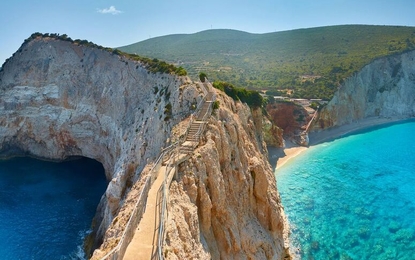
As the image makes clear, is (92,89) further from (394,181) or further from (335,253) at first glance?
(394,181)

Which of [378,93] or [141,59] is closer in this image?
[141,59]

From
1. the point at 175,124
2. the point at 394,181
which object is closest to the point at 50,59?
the point at 175,124

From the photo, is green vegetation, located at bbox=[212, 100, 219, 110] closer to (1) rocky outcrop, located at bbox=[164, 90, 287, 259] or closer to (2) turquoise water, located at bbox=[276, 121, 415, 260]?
(1) rocky outcrop, located at bbox=[164, 90, 287, 259]

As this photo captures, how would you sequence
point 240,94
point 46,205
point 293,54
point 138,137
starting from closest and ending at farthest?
point 138,137, point 46,205, point 240,94, point 293,54

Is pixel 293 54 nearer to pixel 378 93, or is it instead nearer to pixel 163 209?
pixel 378 93

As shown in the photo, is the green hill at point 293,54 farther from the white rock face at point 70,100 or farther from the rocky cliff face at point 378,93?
the white rock face at point 70,100

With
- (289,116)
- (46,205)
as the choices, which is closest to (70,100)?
(46,205)
